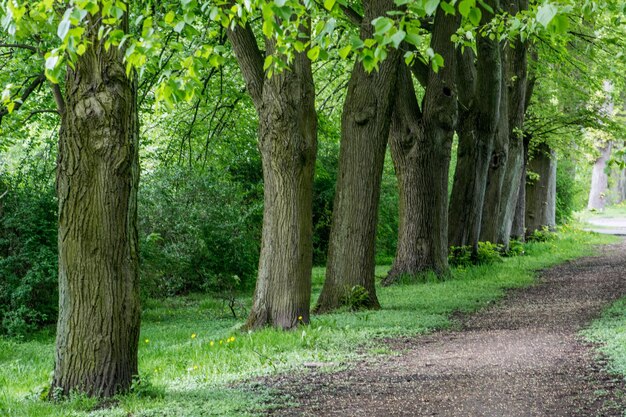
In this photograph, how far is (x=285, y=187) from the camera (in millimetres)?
11492

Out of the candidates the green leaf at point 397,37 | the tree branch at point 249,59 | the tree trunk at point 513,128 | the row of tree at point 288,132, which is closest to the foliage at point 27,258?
the row of tree at point 288,132

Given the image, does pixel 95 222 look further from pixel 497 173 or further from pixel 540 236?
pixel 540 236

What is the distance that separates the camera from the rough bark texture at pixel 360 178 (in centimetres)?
1384

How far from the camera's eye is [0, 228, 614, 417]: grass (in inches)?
276

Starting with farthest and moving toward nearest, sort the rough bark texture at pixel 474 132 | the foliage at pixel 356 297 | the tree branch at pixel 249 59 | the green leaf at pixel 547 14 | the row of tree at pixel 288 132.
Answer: the rough bark texture at pixel 474 132 → the foliage at pixel 356 297 → the tree branch at pixel 249 59 → the row of tree at pixel 288 132 → the green leaf at pixel 547 14

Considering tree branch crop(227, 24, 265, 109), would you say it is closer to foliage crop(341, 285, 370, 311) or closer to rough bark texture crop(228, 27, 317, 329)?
rough bark texture crop(228, 27, 317, 329)

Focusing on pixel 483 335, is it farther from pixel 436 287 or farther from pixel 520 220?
pixel 520 220

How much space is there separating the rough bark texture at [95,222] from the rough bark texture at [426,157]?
11122mm

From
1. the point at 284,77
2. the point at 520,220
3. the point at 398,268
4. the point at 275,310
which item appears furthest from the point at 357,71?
the point at 520,220

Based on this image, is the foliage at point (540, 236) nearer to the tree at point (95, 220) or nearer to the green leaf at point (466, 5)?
the tree at point (95, 220)

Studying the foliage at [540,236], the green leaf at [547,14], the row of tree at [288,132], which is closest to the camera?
the green leaf at [547,14]

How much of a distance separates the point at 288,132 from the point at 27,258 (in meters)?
5.87

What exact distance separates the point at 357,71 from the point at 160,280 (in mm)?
7615

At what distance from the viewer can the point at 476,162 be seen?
69.3 feet
